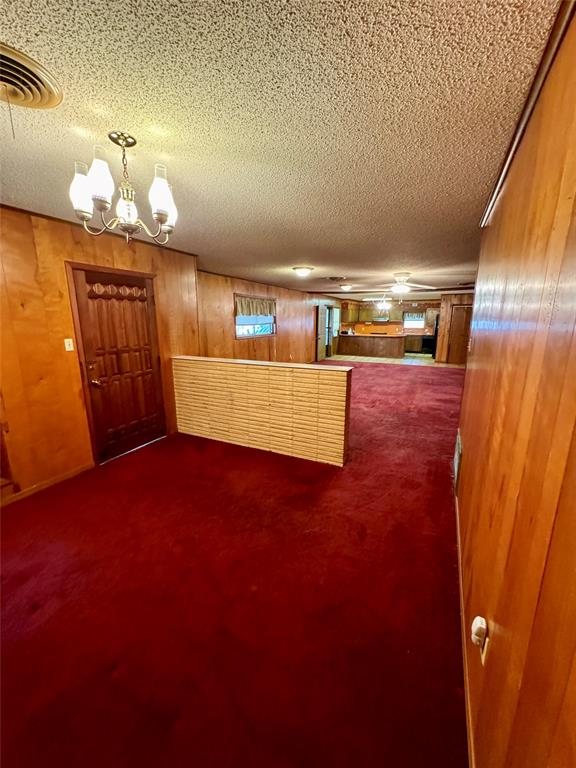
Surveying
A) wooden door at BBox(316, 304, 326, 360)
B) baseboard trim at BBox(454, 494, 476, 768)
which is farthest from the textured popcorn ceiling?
wooden door at BBox(316, 304, 326, 360)

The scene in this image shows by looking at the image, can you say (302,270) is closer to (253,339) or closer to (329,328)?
(253,339)

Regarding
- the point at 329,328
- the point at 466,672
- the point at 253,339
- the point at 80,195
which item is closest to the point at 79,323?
the point at 80,195

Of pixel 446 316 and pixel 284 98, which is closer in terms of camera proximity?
pixel 284 98

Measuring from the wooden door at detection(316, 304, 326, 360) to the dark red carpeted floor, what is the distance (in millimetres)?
7141

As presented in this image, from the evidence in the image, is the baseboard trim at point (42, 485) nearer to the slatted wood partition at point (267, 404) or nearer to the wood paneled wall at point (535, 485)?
the slatted wood partition at point (267, 404)

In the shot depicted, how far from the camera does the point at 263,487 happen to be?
260 centimetres

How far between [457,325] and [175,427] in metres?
8.04

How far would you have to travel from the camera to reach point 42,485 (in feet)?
8.52

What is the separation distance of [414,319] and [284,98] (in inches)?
545

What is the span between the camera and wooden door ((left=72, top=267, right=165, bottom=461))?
283 cm

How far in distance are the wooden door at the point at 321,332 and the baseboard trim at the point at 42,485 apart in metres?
7.47

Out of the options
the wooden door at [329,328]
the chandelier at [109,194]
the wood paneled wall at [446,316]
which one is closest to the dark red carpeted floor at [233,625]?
the chandelier at [109,194]

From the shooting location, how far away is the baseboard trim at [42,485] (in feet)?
7.88

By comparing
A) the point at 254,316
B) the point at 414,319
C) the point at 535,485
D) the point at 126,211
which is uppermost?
the point at 126,211
